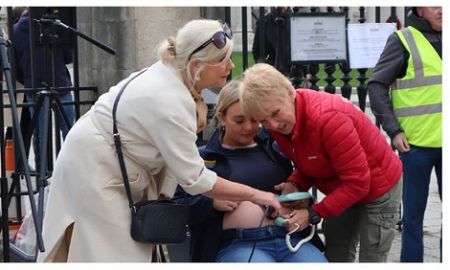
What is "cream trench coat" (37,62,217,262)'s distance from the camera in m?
3.73

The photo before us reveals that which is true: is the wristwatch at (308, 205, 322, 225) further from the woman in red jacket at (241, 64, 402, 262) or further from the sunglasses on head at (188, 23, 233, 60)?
the sunglasses on head at (188, 23, 233, 60)

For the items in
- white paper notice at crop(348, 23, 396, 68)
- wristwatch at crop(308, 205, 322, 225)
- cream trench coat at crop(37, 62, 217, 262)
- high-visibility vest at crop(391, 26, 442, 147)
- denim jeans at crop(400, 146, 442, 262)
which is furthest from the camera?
white paper notice at crop(348, 23, 396, 68)

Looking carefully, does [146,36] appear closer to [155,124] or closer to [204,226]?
[204,226]

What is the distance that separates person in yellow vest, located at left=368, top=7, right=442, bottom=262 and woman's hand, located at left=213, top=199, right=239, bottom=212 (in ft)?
4.95

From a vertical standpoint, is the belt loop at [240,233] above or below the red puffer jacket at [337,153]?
below

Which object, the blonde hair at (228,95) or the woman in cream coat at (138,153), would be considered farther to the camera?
the blonde hair at (228,95)

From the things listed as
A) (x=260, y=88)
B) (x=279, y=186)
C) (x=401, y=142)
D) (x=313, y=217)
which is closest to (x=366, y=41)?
(x=401, y=142)

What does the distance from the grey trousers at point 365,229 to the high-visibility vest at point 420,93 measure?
1153mm

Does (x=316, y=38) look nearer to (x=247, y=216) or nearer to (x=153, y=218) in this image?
(x=247, y=216)

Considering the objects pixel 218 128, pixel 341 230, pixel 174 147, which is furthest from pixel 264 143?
pixel 174 147

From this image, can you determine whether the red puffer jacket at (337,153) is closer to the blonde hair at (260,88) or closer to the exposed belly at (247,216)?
the blonde hair at (260,88)

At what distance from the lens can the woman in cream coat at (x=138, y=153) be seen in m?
3.74

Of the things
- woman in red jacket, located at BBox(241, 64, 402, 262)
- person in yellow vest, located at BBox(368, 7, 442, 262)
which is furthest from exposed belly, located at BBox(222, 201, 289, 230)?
person in yellow vest, located at BBox(368, 7, 442, 262)

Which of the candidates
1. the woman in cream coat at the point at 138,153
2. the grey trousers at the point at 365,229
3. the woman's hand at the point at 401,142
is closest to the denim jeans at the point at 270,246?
the grey trousers at the point at 365,229
